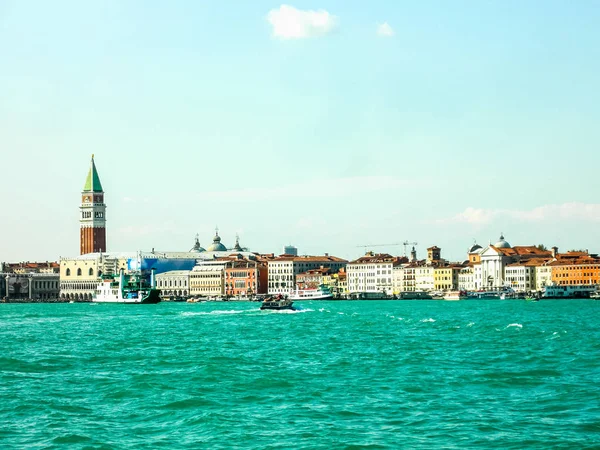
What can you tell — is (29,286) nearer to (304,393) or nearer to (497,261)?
Result: (497,261)

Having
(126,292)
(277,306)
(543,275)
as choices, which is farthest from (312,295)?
(277,306)

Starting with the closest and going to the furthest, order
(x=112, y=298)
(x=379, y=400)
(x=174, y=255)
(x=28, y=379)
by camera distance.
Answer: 1. (x=379, y=400)
2. (x=28, y=379)
3. (x=112, y=298)
4. (x=174, y=255)

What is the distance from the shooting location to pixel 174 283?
5369 inches

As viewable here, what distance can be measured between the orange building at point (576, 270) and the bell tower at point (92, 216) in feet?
196

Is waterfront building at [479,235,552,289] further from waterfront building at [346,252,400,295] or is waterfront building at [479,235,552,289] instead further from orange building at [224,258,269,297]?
orange building at [224,258,269,297]


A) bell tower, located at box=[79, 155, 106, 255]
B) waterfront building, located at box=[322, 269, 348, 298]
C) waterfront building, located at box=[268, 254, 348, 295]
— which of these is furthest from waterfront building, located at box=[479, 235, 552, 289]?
bell tower, located at box=[79, 155, 106, 255]

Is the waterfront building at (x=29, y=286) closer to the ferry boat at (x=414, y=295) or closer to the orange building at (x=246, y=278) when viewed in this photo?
the orange building at (x=246, y=278)

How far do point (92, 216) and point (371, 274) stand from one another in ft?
125

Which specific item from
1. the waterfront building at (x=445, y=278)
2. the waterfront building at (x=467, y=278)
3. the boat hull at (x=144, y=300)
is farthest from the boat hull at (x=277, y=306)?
the waterfront building at (x=445, y=278)

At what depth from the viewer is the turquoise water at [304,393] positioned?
15156 mm

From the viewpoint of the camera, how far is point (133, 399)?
18.8 metres

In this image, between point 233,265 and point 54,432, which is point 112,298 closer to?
point 233,265

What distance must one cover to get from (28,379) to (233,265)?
Result: 11073 cm

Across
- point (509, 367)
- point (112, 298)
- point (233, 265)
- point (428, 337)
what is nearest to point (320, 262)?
point (233, 265)
